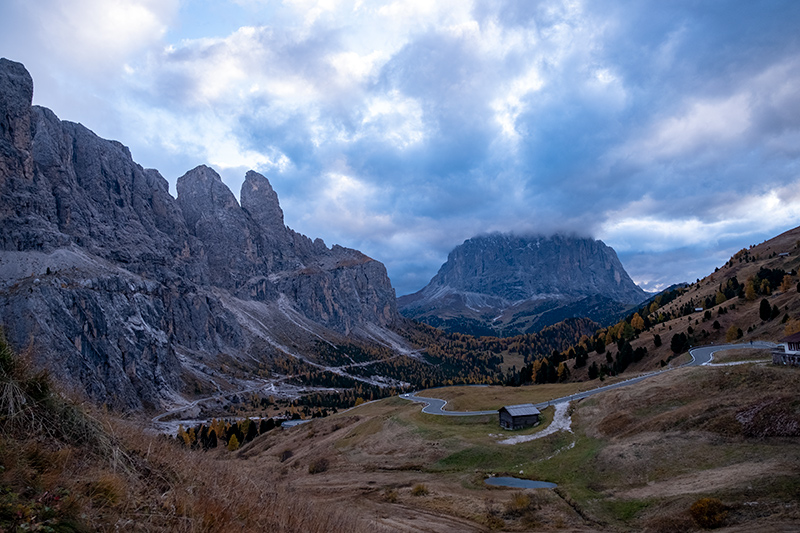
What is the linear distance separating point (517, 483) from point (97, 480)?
102ft

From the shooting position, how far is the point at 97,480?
6.41m

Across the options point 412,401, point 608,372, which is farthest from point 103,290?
point 608,372

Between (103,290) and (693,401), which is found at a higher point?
(103,290)

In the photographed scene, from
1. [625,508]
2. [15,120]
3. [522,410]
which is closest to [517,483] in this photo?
[625,508]

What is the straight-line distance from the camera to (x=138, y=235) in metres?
198

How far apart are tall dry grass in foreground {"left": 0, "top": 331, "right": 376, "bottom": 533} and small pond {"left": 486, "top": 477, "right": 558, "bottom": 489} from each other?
2483 centimetres

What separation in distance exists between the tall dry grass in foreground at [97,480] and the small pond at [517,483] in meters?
24.8

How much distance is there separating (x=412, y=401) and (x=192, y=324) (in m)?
150

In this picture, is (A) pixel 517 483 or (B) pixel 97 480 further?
(A) pixel 517 483

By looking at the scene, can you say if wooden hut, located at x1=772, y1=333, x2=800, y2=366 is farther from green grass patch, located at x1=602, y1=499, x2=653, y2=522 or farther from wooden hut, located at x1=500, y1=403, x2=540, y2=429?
green grass patch, located at x1=602, y1=499, x2=653, y2=522

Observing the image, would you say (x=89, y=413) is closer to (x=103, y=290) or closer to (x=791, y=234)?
(x=103, y=290)

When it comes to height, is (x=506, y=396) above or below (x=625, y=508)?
above

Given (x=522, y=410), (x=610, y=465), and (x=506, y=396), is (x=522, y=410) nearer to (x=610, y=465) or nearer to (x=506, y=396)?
(x=610, y=465)

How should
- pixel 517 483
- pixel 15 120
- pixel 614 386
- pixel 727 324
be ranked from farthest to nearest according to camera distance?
pixel 15 120, pixel 727 324, pixel 614 386, pixel 517 483
